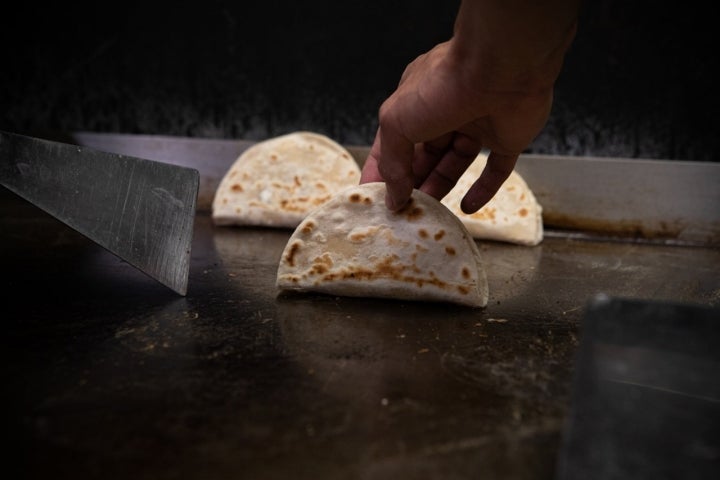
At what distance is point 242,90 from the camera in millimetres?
4105

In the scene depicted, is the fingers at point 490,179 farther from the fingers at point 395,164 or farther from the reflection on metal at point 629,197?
the reflection on metal at point 629,197

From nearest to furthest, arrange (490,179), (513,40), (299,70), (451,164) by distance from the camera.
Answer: (513,40)
(490,179)
(451,164)
(299,70)

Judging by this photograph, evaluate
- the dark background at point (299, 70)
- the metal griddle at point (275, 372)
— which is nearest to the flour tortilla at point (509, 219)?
the metal griddle at point (275, 372)

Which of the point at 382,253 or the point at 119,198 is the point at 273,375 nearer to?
the point at 382,253

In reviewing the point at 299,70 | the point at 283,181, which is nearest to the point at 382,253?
the point at 283,181

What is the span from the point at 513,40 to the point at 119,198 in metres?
1.22

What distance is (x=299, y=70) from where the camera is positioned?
4.02 metres

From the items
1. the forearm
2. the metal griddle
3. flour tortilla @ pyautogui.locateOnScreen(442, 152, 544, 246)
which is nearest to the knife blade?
the metal griddle

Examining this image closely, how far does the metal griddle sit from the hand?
39 centimetres

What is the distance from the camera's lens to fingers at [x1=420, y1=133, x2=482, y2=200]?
6.22 ft

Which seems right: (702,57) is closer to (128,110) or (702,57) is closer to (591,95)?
(591,95)

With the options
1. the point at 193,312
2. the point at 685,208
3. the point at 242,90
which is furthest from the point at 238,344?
the point at 242,90

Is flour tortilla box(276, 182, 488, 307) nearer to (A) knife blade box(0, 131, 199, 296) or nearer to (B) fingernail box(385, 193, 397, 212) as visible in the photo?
(B) fingernail box(385, 193, 397, 212)

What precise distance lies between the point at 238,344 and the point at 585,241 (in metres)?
2.07
